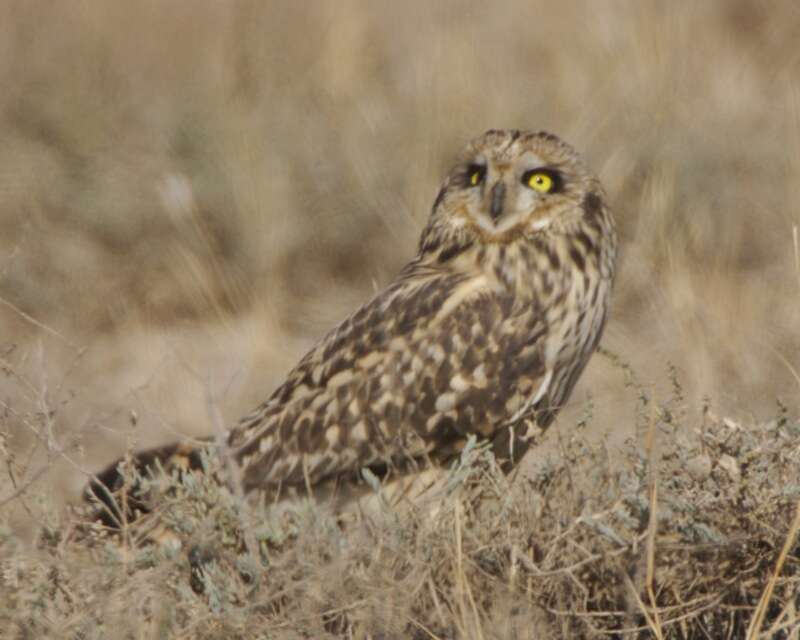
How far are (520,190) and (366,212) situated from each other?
115 inches

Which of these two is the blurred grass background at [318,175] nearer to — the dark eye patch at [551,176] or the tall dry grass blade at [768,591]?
the dark eye patch at [551,176]

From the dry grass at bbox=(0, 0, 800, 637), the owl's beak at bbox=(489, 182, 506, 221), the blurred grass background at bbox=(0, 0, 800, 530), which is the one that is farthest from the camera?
the blurred grass background at bbox=(0, 0, 800, 530)

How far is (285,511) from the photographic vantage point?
4.31 meters

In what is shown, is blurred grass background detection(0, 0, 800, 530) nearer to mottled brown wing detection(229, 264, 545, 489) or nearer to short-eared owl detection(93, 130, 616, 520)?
short-eared owl detection(93, 130, 616, 520)

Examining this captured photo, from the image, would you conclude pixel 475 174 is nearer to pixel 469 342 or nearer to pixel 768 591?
pixel 469 342

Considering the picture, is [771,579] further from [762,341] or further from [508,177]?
[762,341]

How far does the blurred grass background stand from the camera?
6738mm

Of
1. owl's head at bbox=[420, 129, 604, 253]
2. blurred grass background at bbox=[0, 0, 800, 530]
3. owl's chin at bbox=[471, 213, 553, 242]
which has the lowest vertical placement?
blurred grass background at bbox=[0, 0, 800, 530]

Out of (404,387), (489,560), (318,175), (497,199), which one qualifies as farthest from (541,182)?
(318,175)

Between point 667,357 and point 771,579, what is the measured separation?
2771mm

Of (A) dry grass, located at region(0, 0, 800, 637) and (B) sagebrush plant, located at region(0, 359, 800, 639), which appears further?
(A) dry grass, located at region(0, 0, 800, 637)

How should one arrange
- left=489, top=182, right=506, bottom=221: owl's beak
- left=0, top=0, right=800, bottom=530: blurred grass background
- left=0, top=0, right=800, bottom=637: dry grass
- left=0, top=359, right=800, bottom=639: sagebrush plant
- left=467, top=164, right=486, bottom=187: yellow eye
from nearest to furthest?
left=0, top=359, right=800, bottom=639: sagebrush plant → left=0, top=0, right=800, bottom=637: dry grass → left=489, top=182, right=506, bottom=221: owl's beak → left=467, top=164, right=486, bottom=187: yellow eye → left=0, top=0, right=800, bottom=530: blurred grass background

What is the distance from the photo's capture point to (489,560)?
3.84m

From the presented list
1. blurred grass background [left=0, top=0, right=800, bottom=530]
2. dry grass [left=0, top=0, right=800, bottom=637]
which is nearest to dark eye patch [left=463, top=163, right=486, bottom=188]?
dry grass [left=0, top=0, right=800, bottom=637]
